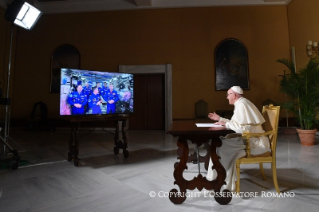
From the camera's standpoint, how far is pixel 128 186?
205 cm

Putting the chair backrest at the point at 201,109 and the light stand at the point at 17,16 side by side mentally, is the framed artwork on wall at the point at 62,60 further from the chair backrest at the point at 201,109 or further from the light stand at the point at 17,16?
the chair backrest at the point at 201,109

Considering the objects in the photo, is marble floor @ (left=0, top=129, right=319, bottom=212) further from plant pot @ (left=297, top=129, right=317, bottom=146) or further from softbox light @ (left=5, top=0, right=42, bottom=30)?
softbox light @ (left=5, top=0, right=42, bottom=30)

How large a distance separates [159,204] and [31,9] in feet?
13.4

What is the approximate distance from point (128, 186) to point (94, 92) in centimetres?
183

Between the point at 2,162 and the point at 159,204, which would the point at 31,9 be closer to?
the point at 2,162

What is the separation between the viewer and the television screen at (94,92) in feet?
9.53

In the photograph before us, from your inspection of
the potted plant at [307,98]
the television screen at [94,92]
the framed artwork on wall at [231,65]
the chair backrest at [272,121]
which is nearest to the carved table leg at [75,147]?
the television screen at [94,92]

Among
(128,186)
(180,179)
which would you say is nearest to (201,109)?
(128,186)

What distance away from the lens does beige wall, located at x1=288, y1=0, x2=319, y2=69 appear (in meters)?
5.51

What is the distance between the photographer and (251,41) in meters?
6.87

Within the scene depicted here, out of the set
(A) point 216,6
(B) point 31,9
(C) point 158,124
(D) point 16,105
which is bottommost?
(C) point 158,124

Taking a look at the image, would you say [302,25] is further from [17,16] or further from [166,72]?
[17,16]

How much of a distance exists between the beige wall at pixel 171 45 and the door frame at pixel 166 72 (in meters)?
0.21

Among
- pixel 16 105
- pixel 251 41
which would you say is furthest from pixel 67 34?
pixel 251 41
